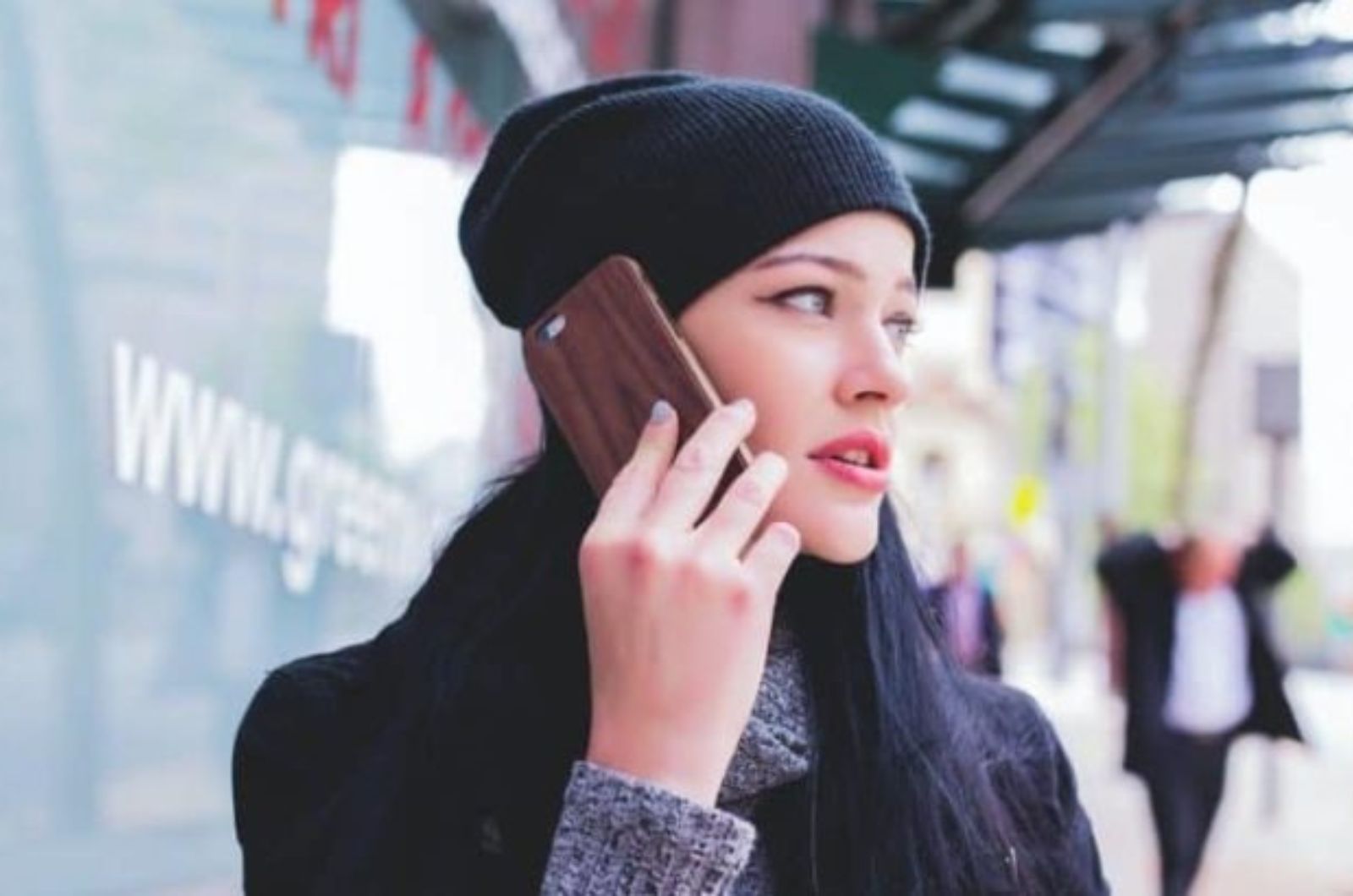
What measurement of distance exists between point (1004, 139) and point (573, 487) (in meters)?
9.22

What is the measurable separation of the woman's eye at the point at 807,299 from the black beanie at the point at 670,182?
4 cm

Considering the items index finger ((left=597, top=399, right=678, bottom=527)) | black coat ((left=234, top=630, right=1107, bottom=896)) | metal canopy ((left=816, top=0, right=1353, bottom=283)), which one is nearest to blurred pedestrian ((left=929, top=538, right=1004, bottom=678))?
metal canopy ((left=816, top=0, right=1353, bottom=283))

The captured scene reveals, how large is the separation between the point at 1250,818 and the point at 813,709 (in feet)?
38.0

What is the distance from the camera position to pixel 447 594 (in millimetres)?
1679

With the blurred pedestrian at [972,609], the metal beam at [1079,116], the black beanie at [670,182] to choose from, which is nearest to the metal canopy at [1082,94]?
the metal beam at [1079,116]

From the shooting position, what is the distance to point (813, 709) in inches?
64.2

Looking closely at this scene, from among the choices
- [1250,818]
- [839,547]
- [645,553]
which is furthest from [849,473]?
[1250,818]

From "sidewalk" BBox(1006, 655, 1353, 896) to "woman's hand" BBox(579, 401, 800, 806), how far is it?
2.63 m

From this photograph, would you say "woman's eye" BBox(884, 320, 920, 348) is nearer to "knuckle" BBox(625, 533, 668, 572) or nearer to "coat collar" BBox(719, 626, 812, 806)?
"coat collar" BBox(719, 626, 812, 806)

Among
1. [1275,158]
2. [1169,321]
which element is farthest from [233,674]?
[1169,321]

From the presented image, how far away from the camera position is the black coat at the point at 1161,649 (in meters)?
6.54

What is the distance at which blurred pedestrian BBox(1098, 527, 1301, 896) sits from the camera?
6527mm

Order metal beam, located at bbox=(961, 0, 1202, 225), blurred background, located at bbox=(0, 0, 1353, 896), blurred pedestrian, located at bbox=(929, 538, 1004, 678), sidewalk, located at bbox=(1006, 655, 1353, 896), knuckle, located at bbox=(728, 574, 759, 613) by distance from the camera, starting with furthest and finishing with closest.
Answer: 1. sidewalk, located at bbox=(1006, 655, 1353, 896)
2. metal beam, located at bbox=(961, 0, 1202, 225)
3. blurred pedestrian, located at bbox=(929, 538, 1004, 678)
4. blurred background, located at bbox=(0, 0, 1353, 896)
5. knuckle, located at bbox=(728, 574, 759, 613)

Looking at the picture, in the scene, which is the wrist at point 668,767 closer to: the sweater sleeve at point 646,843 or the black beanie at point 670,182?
the sweater sleeve at point 646,843
